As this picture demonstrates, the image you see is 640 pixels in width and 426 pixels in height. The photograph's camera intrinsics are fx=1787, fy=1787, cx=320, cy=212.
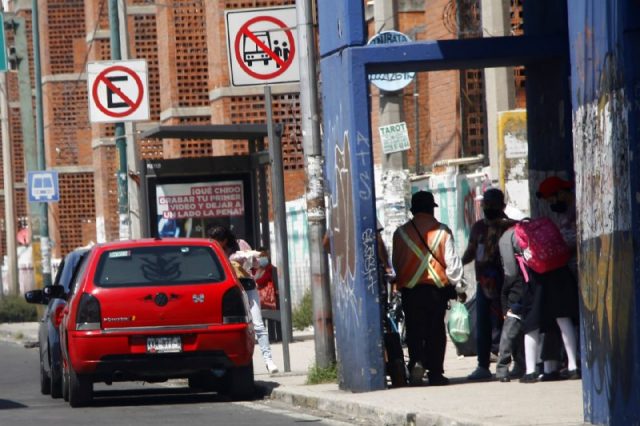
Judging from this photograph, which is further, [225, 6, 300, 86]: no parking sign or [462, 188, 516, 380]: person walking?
[225, 6, 300, 86]: no parking sign

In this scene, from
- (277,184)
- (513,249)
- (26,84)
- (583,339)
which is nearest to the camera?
Result: (583,339)

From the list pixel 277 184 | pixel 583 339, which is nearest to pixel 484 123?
pixel 277 184

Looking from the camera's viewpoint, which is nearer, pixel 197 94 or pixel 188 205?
pixel 188 205

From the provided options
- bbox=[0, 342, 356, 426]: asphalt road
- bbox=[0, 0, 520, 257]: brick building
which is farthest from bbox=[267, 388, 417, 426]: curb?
bbox=[0, 0, 520, 257]: brick building

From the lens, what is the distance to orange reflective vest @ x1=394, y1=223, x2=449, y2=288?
1597 centimetres

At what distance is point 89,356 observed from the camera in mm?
16203

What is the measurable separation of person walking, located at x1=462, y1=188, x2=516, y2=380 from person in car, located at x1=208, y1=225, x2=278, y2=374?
2777mm

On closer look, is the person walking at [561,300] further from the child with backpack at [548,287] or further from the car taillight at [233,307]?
the car taillight at [233,307]

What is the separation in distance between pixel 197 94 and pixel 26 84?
151 inches

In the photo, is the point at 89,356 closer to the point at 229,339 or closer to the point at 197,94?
the point at 229,339

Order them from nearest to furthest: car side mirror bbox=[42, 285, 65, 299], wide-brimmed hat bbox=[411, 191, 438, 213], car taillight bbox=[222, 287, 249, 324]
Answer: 1. wide-brimmed hat bbox=[411, 191, 438, 213]
2. car taillight bbox=[222, 287, 249, 324]
3. car side mirror bbox=[42, 285, 65, 299]

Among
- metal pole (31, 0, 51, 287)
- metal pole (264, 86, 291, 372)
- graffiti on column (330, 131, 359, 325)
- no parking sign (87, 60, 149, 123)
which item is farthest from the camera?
metal pole (31, 0, 51, 287)

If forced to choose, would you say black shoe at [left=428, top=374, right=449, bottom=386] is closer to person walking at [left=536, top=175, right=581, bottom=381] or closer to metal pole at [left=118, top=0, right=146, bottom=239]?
person walking at [left=536, top=175, right=581, bottom=381]

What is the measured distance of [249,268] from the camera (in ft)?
68.0
